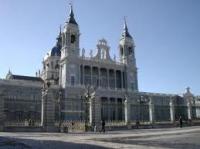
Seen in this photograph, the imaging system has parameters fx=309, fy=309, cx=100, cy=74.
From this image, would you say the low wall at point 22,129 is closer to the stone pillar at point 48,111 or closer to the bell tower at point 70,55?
the stone pillar at point 48,111

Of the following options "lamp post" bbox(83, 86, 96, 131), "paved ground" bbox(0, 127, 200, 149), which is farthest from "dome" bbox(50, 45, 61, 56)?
"paved ground" bbox(0, 127, 200, 149)

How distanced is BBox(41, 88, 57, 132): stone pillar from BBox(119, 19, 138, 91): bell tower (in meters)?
52.9

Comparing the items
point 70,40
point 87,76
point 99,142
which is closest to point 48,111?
point 99,142

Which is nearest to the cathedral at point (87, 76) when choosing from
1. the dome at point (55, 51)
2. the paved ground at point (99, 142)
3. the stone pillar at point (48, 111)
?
the dome at point (55, 51)

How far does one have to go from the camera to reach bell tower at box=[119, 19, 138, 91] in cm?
7856

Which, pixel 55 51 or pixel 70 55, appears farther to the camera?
pixel 55 51

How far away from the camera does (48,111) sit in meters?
25.3

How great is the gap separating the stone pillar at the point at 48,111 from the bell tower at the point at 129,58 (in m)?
52.9

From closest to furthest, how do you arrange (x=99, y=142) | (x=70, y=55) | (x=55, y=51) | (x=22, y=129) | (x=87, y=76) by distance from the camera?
(x=99, y=142)
(x=22, y=129)
(x=70, y=55)
(x=87, y=76)
(x=55, y=51)

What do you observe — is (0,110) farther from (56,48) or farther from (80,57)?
(56,48)

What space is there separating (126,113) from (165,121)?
25.3 feet

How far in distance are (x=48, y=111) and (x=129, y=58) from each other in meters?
55.8

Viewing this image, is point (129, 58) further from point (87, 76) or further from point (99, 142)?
point (99, 142)

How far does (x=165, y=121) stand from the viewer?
37406mm
